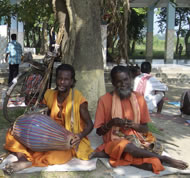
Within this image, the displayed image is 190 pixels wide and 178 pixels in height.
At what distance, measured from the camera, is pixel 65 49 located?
4.34 m

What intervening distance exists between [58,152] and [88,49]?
6.30ft

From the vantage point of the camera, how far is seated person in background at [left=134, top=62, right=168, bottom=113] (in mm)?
5480

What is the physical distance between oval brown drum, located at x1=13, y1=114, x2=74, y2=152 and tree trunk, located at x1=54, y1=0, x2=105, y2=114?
4.75ft

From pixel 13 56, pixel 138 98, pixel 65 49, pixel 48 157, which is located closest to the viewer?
pixel 48 157

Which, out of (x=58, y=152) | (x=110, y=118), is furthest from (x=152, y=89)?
(x=58, y=152)

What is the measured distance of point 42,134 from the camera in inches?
121

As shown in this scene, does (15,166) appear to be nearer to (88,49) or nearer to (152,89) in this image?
(88,49)

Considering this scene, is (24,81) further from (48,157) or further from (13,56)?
(13,56)

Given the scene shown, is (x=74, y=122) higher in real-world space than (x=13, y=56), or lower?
lower

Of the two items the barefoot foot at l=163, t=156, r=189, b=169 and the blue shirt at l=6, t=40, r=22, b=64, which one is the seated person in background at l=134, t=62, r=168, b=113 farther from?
the blue shirt at l=6, t=40, r=22, b=64

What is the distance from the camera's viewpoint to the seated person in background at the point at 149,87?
548 cm

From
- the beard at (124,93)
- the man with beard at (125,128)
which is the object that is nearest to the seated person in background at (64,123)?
the man with beard at (125,128)

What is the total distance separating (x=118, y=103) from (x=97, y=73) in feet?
4.58

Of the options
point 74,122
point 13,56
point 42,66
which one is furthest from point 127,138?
point 13,56
